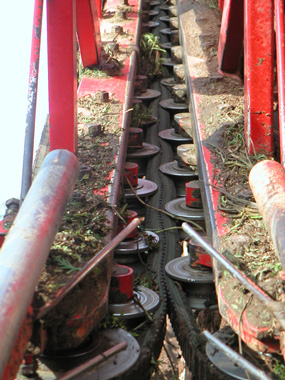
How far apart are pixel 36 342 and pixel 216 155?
2.37 metres

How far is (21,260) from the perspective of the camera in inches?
106

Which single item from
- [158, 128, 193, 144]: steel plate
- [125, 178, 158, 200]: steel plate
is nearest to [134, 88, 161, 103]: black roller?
[158, 128, 193, 144]: steel plate

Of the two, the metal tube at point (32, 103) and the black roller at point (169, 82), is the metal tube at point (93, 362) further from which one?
the black roller at point (169, 82)

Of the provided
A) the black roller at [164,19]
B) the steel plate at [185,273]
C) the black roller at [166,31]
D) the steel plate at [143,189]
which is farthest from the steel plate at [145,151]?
the black roller at [164,19]

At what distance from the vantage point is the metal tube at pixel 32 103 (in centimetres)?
404

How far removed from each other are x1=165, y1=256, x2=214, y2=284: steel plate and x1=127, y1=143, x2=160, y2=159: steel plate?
1.55m

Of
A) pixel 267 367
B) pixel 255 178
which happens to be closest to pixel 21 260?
pixel 267 367

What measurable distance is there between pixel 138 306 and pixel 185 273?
2.02 feet

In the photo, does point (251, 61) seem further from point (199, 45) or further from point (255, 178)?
point (199, 45)

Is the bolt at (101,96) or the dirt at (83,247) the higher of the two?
the bolt at (101,96)

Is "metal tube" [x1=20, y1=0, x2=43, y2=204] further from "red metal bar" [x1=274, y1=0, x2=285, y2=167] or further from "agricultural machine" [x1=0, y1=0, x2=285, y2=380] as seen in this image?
"red metal bar" [x1=274, y1=0, x2=285, y2=167]

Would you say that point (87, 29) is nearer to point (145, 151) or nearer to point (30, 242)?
point (145, 151)

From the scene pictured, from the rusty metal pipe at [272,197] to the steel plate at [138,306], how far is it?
0.98 meters

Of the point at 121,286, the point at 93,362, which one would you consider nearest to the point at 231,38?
the point at 121,286
